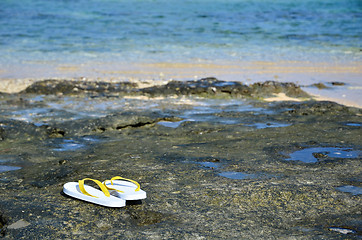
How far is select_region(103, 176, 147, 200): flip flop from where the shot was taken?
2877 mm

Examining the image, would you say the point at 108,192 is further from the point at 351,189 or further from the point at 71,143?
the point at 71,143

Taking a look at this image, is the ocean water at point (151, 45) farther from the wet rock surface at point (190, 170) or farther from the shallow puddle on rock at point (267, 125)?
the shallow puddle on rock at point (267, 125)

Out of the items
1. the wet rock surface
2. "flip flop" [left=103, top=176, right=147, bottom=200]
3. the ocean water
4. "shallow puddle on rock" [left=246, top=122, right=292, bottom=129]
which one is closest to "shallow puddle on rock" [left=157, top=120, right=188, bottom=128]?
the wet rock surface

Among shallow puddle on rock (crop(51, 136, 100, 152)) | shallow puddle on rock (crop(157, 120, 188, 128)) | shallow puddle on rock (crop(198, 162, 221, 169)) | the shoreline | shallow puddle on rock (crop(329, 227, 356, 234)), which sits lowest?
the shoreline

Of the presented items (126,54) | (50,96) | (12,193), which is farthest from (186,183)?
(126,54)

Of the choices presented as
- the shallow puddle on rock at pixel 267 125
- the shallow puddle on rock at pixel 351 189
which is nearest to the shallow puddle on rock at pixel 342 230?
the shallow puddle on rock at pixel 351 189

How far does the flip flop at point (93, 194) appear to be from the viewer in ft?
9.24

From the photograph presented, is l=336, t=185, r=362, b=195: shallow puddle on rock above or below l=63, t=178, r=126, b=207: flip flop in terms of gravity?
below

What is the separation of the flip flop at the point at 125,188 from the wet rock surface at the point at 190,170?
0.24 feet

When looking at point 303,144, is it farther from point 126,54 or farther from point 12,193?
point 126,54

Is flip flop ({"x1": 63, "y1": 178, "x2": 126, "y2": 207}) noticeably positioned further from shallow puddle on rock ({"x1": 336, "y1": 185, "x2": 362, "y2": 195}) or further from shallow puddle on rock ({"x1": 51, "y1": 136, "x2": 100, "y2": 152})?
shallow puddle on rock ({"x1": 336, "y1": 185, "x2": 362, "y2": 195})

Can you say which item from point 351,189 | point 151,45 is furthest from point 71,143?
point 151,45

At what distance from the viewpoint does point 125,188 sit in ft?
9.96

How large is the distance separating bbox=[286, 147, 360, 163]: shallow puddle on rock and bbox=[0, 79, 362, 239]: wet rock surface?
0.01 meters
